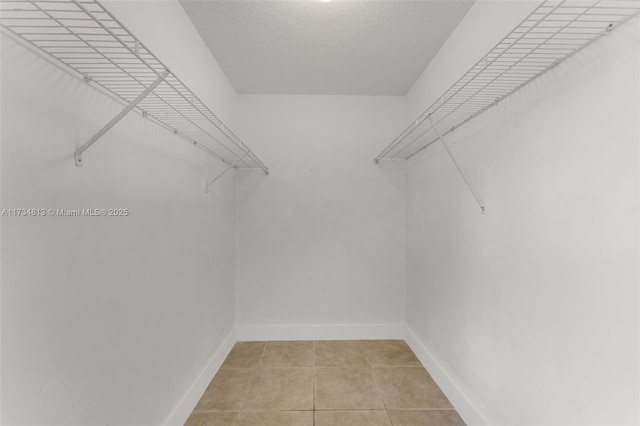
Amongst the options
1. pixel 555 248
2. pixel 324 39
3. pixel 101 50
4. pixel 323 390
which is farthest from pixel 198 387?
pixel 324 39

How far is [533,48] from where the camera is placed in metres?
0.94

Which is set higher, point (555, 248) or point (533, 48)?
point (533, 48)

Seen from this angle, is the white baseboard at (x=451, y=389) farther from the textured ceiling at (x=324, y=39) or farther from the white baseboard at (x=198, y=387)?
the textured ceiling at (x=324, y=39)

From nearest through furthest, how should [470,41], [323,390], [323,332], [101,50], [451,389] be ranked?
[101,50]
[470,41]
[451,389]
[323,390]
[323,332]

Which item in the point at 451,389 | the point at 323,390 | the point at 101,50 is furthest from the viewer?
the point at 323,390

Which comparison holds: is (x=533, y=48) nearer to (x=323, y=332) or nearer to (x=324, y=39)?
(x=324, y=39)

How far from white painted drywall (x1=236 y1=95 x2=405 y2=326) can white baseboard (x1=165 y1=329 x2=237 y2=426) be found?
0.37m

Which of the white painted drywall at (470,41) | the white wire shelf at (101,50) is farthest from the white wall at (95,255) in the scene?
the white painted drywall at (470,41)

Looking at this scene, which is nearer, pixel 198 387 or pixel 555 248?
pixel 555 248

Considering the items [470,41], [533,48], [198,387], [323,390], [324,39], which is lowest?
[323,390]

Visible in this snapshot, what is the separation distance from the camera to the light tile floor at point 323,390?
62.6 inches

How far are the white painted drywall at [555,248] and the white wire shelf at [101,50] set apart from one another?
134 cm

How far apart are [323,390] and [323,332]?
29.4 inches

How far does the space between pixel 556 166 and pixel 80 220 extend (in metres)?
1.68
